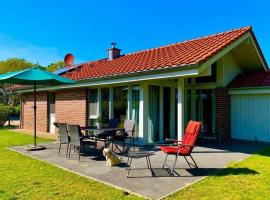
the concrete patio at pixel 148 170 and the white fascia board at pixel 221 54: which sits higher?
the white fascia board at pixel 221 54

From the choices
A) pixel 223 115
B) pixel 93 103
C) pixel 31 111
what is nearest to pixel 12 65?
pixel 31 111

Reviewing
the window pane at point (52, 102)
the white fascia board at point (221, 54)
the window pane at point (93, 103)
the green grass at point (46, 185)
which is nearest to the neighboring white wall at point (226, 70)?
the white fascia board at point (221, 54)

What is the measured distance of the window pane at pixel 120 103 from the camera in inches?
442

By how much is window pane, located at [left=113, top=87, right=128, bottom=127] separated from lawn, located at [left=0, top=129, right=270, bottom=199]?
4672mm

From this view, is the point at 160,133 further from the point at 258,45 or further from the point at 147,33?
the point at 147,33

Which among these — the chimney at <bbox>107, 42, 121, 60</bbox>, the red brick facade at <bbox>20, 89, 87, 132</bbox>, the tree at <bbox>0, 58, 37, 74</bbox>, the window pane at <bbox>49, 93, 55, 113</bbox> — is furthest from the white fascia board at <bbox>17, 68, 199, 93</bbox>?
the tree at <bbox>0, 58, 37, 74</bbox>

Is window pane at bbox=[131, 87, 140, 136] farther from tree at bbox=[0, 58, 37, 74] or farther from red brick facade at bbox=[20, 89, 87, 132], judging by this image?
tree at bbox=[0, 58, 37, 74]

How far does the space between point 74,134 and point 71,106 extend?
6542 mm

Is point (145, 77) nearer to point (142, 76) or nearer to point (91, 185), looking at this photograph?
point (142, 76)

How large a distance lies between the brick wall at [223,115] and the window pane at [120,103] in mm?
4055

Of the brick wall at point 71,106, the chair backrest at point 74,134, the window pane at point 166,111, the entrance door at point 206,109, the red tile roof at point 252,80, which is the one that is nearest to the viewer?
the chair backrest at point 74,134

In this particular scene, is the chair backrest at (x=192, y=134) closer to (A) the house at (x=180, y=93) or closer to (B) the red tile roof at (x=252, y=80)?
(A) the house at (x=180, y=93)

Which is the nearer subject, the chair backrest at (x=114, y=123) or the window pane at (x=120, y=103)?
the chair backrest at (x=114, y=123)

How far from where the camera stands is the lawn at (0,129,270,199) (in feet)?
15.9
